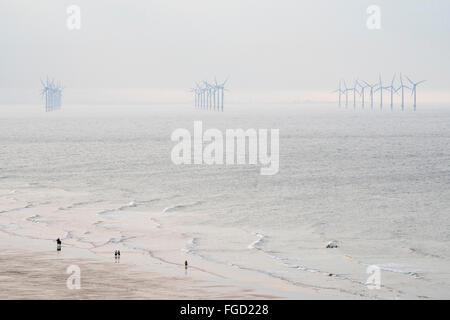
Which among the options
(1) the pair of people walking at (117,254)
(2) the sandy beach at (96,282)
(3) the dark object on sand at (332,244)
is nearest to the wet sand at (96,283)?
(2) the sandy beach at (96,282)

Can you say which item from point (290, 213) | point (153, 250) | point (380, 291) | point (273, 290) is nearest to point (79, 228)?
point (153, 250)

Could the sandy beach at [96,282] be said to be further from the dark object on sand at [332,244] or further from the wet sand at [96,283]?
the dark object on sand at [332,244]

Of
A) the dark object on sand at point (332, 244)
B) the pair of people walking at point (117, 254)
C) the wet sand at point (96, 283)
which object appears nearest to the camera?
the wet sand at point (96, 283)

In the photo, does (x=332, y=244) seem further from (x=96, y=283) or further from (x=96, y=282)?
(x=96, y=283)

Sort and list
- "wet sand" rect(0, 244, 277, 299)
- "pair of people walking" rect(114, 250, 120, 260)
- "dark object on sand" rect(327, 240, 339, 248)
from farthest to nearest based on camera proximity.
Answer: "dark object on sand" rect(327, 240, 339, 248) < "pair of people walking" rect(114, 250, 120, 260) < "wet sand" rect(0, 244, 277, 299)

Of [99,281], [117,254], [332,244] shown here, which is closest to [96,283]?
[99,281]

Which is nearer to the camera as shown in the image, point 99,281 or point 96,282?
point 96,282

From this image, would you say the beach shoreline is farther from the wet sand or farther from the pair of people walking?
the pair of people walking

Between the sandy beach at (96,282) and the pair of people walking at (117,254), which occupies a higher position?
the pair of people walking at (117,254)

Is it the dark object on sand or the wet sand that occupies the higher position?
the dark object on sand

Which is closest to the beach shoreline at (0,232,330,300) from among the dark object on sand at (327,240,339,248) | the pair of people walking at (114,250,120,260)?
the pair of people walking at (114,250,120,260)
